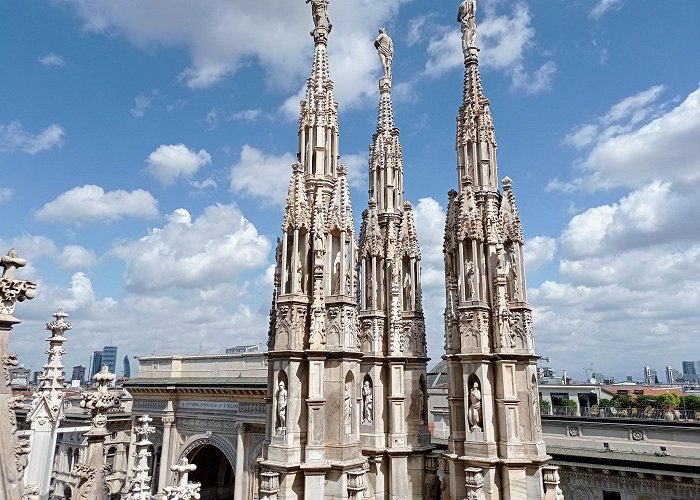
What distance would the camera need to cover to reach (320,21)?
14.3 meters

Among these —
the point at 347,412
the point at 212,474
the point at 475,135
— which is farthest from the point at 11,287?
the point at 212,474

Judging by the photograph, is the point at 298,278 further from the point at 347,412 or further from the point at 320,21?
the point at 320,21

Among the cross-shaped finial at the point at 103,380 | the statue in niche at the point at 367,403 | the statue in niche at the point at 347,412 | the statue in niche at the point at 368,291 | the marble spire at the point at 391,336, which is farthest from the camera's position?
the statue in niche at the point at 368,291

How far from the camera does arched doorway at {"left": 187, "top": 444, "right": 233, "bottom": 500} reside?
129 ft

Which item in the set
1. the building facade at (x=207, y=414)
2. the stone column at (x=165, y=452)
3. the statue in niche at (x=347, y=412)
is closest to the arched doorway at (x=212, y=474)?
the building facade at (x=207, y=414)

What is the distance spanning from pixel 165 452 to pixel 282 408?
103 ft

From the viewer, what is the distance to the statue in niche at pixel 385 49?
19422mm

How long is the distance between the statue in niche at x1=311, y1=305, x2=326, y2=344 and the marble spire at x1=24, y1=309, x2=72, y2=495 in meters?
5.59

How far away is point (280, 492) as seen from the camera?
1071 cm

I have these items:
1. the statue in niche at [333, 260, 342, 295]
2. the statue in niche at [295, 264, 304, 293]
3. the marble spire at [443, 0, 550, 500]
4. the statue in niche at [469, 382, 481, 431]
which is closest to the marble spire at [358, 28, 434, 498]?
the marble spire at [443, 0, 550, 500]

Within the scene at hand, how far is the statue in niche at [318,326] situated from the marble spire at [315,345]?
0.07 feet

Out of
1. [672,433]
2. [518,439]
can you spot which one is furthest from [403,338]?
[672,433]

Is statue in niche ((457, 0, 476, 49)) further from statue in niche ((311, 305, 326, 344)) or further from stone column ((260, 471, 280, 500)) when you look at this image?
stone column ((260, 471, 280, 500))

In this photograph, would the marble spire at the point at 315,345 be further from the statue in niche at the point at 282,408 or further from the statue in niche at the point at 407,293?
the statue in niche at the point at 407,293
